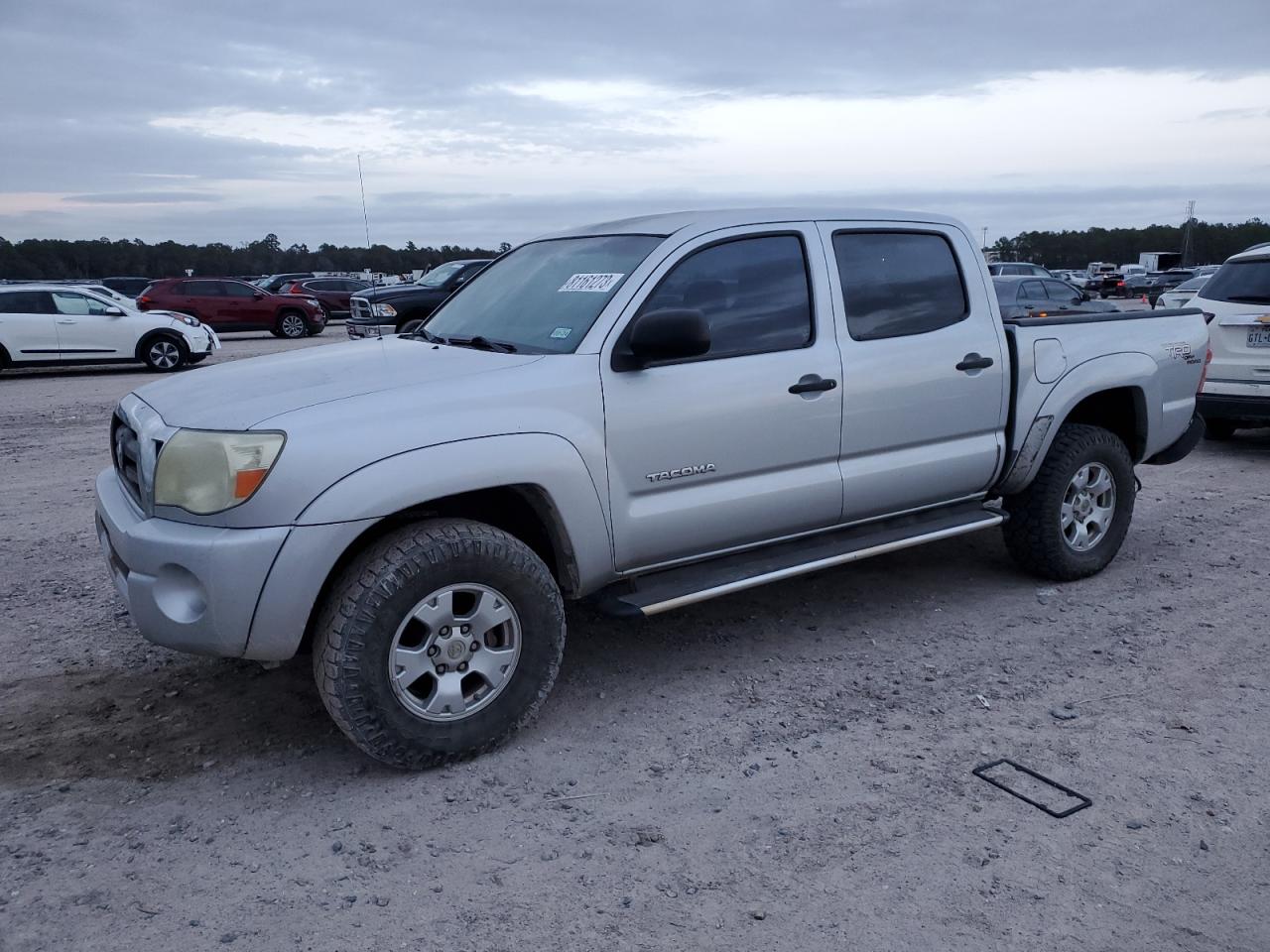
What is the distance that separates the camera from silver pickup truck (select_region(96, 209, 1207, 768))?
3.44 m

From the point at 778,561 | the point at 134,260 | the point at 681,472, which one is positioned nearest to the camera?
the point at 681,472

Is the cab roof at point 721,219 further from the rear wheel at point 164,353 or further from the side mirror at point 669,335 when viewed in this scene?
the rear wheel at point 164,353

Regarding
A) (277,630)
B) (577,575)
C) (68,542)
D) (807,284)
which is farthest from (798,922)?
(68,542)

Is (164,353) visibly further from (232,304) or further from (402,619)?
(402,619)

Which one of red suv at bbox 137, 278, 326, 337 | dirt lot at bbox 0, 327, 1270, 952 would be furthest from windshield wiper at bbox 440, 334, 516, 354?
red suv at bbox 137, 278, 326, 337

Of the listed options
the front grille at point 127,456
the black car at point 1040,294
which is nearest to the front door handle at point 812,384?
the front grille at point 127,456

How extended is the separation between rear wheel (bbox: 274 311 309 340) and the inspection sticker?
23.5 m

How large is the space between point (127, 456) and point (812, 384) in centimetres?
270

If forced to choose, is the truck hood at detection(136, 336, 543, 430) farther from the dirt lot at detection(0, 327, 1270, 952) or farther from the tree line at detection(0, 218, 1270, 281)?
the tree line at detection(0, 218, 1270, 281)

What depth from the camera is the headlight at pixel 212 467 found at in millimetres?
3363

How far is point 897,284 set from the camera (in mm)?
4887

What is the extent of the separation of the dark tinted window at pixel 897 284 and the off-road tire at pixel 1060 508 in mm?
979

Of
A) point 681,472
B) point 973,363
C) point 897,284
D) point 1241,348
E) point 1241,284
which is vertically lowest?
point 1241,348

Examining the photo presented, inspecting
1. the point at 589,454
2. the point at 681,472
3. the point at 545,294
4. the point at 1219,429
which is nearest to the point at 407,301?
the point at 1219,429
